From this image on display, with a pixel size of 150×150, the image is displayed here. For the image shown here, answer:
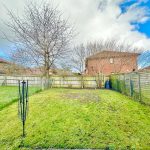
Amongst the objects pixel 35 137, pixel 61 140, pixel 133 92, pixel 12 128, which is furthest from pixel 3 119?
pixel 133 92

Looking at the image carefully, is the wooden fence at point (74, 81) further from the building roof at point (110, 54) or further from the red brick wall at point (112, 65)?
the building roof at point (110, 54)

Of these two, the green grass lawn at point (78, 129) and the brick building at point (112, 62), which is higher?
the brick building at point (112, 62)

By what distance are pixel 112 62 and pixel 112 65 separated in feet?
2.19

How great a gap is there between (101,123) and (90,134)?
85cm

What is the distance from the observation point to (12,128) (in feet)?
16.6

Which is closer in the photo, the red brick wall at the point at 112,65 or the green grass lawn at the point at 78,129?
the green grass lawn at the point at 78,129

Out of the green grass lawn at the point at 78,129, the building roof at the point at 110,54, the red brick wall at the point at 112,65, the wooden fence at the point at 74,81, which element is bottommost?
the green grass lawn at the point at 78,129

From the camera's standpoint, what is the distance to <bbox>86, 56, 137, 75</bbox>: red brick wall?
40.8 metres

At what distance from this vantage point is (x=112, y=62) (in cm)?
4169

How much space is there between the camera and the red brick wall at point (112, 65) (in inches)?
1604

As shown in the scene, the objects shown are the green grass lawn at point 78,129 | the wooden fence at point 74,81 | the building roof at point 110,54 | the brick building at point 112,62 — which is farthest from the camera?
the brick building at point 112,62

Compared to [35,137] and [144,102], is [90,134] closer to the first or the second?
[35,137]

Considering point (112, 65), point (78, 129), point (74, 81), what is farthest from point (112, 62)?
point (78, 129)

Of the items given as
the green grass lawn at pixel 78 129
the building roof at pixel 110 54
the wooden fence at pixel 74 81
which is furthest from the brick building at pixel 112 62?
the green grass lawn at pixel 78 129
